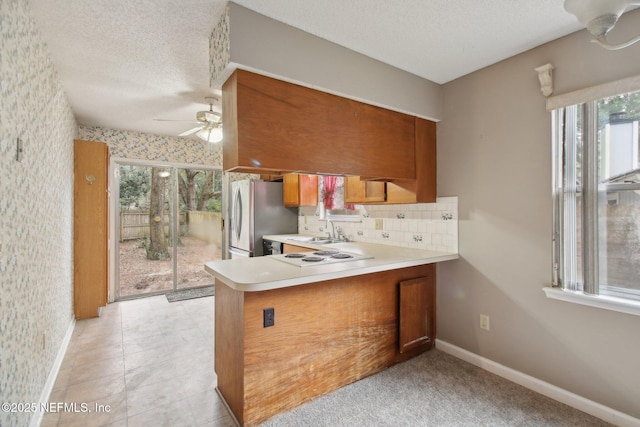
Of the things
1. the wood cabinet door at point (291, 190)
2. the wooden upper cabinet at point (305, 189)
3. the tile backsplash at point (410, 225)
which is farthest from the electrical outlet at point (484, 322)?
the wood cabinet door at point (291, 190)

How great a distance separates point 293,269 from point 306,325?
14.8 inches

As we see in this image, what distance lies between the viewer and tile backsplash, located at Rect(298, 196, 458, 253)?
275 centimetres

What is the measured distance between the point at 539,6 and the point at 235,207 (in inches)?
159

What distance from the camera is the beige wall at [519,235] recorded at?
188cm

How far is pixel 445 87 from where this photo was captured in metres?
2.82

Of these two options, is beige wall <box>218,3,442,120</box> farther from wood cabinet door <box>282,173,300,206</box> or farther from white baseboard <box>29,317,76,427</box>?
white baseboard <box>29,317,76,427</box>

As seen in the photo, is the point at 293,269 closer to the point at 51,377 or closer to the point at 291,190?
the point at 51,377

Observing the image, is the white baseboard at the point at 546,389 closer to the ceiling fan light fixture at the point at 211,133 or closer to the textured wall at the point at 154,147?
the ceiling fan light fixture at the point at 211,133

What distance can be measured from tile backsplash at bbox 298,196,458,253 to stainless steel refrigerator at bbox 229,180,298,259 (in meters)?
1.08

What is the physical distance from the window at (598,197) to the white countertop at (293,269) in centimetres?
83

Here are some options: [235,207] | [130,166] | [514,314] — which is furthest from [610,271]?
[130,166]

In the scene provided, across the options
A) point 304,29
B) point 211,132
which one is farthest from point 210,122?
point 304,29

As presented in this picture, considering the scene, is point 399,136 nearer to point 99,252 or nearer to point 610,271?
point 610,271

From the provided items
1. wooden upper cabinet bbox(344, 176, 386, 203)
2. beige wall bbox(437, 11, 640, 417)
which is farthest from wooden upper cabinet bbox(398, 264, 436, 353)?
wooden upper cabinet bbox(344, 176, 386, 203)
